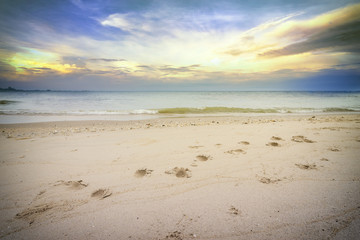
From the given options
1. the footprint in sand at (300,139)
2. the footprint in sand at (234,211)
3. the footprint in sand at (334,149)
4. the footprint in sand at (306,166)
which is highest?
the footprint in sand at (300,139)

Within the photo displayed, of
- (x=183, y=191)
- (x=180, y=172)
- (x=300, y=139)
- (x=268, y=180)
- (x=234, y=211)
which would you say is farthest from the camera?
(x=300, y=139)

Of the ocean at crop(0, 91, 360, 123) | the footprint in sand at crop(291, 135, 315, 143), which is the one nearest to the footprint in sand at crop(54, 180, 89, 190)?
the footprint in sand at crop(291, 135, 315, 143)

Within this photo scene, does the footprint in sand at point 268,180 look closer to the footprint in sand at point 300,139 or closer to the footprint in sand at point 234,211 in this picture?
the footprint in sand at point 234,211

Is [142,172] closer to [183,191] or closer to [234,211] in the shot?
[183,191]

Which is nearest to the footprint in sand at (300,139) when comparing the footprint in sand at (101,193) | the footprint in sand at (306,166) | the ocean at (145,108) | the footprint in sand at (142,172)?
the footprint in sand at (306,166)

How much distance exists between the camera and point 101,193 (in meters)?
2.33

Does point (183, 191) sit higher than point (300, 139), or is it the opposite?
point (300, 139)

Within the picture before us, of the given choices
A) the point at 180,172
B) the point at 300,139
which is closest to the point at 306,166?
the point at 300,139

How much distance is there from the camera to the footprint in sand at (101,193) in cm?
226

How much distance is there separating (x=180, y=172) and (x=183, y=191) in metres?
0.56

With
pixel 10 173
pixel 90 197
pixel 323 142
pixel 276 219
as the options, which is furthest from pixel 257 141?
pixel 10 173

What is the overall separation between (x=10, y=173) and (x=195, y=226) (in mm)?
3424

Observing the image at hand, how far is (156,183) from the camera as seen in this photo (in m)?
2.53

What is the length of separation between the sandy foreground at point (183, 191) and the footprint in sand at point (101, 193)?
1 cm
